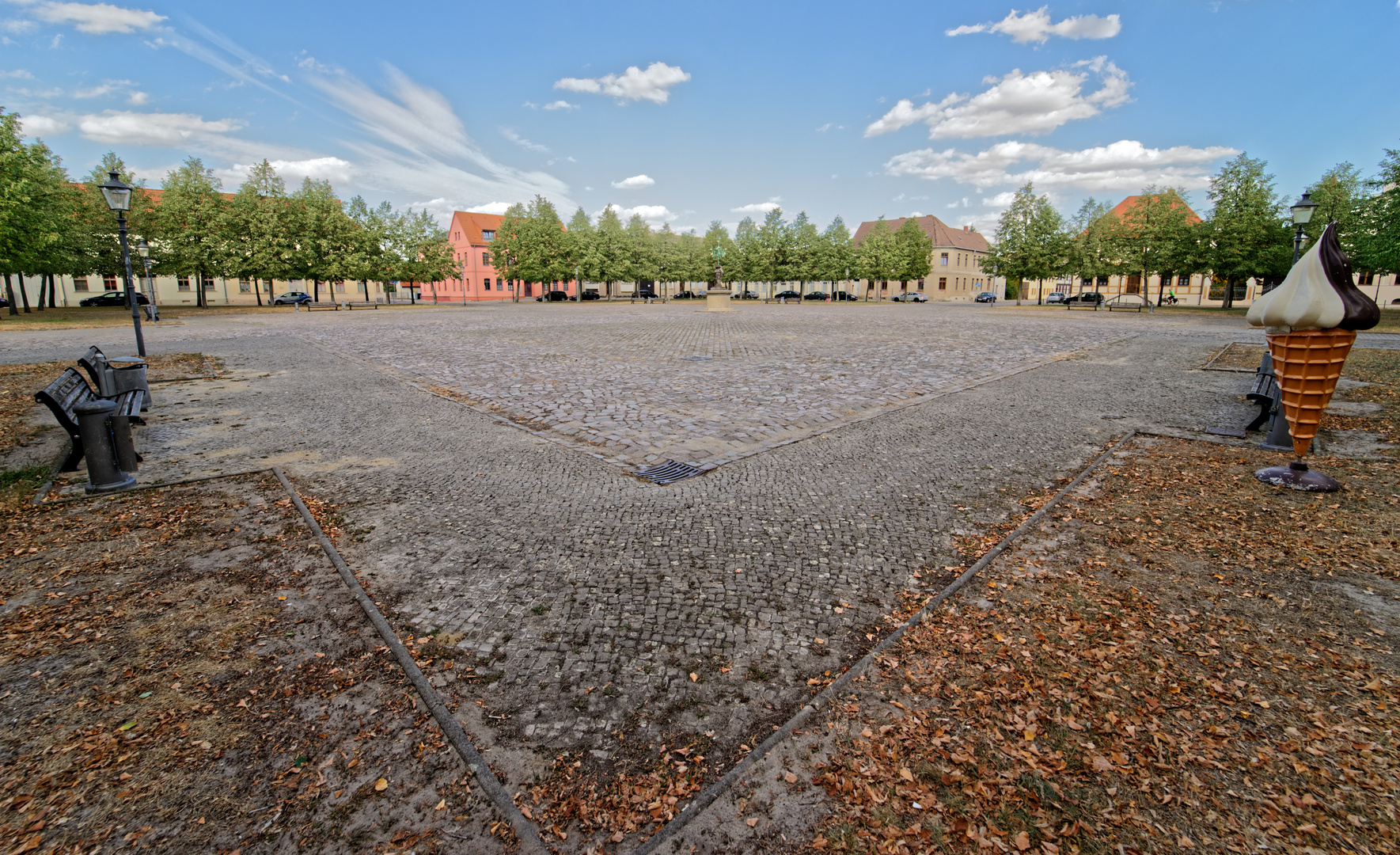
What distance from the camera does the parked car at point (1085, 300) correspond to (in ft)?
174

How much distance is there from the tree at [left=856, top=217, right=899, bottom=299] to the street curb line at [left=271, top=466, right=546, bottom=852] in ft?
223

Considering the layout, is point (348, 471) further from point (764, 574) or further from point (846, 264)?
point (846, 264)

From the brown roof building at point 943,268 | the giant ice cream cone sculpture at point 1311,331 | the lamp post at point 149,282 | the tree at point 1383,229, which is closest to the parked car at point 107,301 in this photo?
the lamp post at point 149,282

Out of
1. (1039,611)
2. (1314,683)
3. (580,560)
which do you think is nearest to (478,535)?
(580,560)

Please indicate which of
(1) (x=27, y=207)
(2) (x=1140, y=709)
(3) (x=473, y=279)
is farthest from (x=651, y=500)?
(3) (x=473, y=279)

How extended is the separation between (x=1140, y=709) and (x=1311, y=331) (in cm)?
498

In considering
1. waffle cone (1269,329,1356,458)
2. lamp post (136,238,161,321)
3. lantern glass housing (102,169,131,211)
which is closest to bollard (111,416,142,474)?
lantern glass housing (102,169,131,211)

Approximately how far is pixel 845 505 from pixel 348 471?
5127mm

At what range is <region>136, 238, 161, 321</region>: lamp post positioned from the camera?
103ft

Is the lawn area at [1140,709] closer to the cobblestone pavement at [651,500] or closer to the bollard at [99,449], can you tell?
the cobblestone pavement at [651,500]

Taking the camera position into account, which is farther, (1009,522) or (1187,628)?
(1009,522)

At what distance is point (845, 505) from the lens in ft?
18.2

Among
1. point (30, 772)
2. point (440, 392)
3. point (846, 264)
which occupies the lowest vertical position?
point (30, 772)

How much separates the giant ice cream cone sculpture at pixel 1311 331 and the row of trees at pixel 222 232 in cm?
4498
